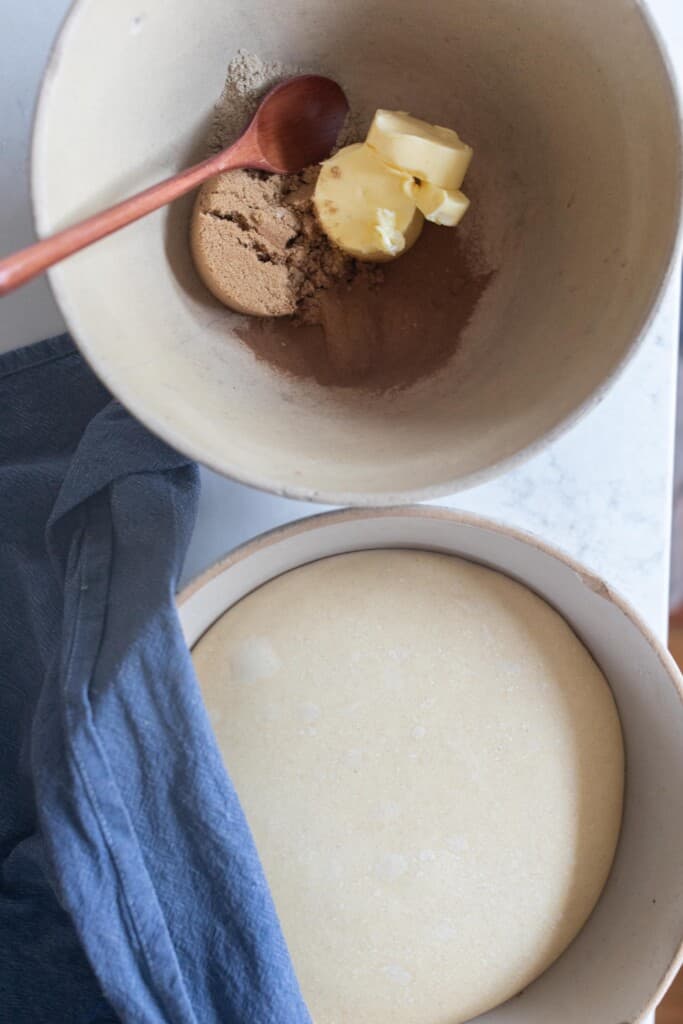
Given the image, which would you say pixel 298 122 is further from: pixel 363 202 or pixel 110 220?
pixel 110 220

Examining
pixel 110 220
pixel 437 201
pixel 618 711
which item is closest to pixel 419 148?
pixel 437 201

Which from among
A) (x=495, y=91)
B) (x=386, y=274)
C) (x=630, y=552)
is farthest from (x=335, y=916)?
(x=495, y=91)

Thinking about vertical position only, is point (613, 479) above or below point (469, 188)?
below

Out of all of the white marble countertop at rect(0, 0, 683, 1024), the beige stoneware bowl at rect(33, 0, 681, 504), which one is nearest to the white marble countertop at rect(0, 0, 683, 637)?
the white marble countertop at rect(0, 0, 683, 1024)

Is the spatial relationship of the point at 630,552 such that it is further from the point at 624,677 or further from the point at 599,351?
the point at 599,351

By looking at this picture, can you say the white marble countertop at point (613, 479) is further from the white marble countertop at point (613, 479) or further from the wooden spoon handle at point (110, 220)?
the wooden spoon handle at point (110, 220)
